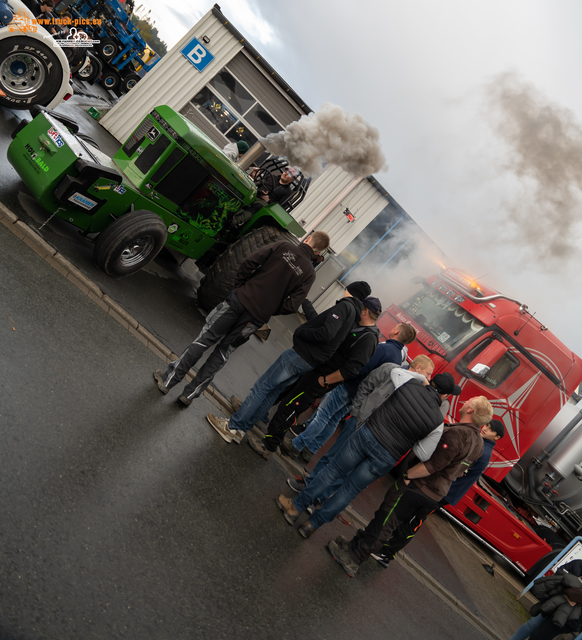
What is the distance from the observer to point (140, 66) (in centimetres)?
1795

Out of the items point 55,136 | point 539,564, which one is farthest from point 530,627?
point 55,136

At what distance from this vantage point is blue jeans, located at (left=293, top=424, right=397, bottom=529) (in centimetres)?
399

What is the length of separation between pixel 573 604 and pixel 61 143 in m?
6.86

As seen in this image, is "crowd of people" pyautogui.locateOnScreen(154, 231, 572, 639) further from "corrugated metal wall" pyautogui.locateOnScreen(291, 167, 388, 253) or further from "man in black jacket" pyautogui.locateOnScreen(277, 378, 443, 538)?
"corrugated metal wall" pyautogui.locateOnScreen(291, 167, 388, 253)

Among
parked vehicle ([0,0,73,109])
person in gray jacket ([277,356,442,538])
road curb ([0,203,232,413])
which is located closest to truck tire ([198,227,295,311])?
road curb ([0,203,232,413])

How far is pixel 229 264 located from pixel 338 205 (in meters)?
6.45

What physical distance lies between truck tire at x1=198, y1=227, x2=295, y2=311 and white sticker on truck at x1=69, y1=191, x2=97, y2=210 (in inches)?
72.8

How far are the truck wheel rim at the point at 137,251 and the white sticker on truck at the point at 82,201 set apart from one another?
1.96 ft

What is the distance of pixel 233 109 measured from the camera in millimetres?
11281

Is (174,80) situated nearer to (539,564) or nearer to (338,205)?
(338,205)

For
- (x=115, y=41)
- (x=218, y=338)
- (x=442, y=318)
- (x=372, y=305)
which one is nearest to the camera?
(x=218, y=338)

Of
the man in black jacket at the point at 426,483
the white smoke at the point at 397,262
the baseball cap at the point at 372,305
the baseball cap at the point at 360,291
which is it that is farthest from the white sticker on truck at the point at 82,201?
the white smoke at the point at 397,262

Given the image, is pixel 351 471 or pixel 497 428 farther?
pixel 497 428

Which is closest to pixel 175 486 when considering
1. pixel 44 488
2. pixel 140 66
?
pixel 44 488
